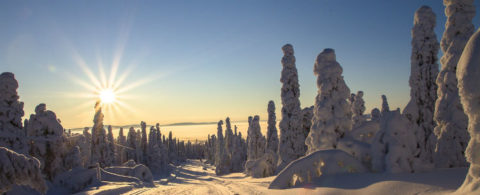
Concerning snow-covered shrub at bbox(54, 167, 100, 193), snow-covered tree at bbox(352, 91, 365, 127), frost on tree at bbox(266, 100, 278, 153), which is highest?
snow-covered tree at bbox(352, 91, 365, 127)

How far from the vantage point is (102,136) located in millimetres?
54375

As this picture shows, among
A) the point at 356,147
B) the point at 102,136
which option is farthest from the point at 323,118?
the point at 102,136

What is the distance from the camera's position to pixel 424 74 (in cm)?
1848

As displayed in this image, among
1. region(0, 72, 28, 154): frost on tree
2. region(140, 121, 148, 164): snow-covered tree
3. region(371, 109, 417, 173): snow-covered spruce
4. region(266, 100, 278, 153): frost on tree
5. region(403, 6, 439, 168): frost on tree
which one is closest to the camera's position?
region(371, 109, 417, 173): snow-covered spruce

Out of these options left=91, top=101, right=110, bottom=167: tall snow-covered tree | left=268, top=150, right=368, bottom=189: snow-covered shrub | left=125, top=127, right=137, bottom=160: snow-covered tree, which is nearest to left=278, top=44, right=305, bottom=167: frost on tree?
left=268, top=150, right=368, bottom=189: snow-covered shrub

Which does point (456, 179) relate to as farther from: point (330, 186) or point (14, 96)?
point (14, 96)

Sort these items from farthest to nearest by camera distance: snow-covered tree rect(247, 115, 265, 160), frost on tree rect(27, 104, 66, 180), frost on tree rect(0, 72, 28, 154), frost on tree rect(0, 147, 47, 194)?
snow-covered tree rect(247, 115, 265, 160) < frost on tree rect(27, 104, 66, 180) < frost on tree rect(0, 72, 28, 154) < frost on tree rect(0, 147, 47, 194)

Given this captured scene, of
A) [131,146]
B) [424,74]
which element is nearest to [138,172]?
[424,74]

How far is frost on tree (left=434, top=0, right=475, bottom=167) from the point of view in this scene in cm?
1355

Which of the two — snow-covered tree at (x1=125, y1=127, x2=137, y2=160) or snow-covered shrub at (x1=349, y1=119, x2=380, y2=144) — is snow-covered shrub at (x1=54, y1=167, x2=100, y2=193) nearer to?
snow-covered shrub at (x1=349, y1=119, x2=380, y2=144)

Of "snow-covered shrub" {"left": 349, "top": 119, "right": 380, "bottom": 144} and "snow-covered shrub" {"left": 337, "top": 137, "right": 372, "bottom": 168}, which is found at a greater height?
"snow-covered shrub" {"left": 349, "top": 119, "right": 380, "bottom": 144}

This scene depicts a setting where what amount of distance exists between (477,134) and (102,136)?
58.9 meters

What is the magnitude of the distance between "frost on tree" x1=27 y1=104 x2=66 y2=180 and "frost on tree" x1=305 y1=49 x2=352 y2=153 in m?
23.9

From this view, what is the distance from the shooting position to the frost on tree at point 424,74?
18172 millimetres
